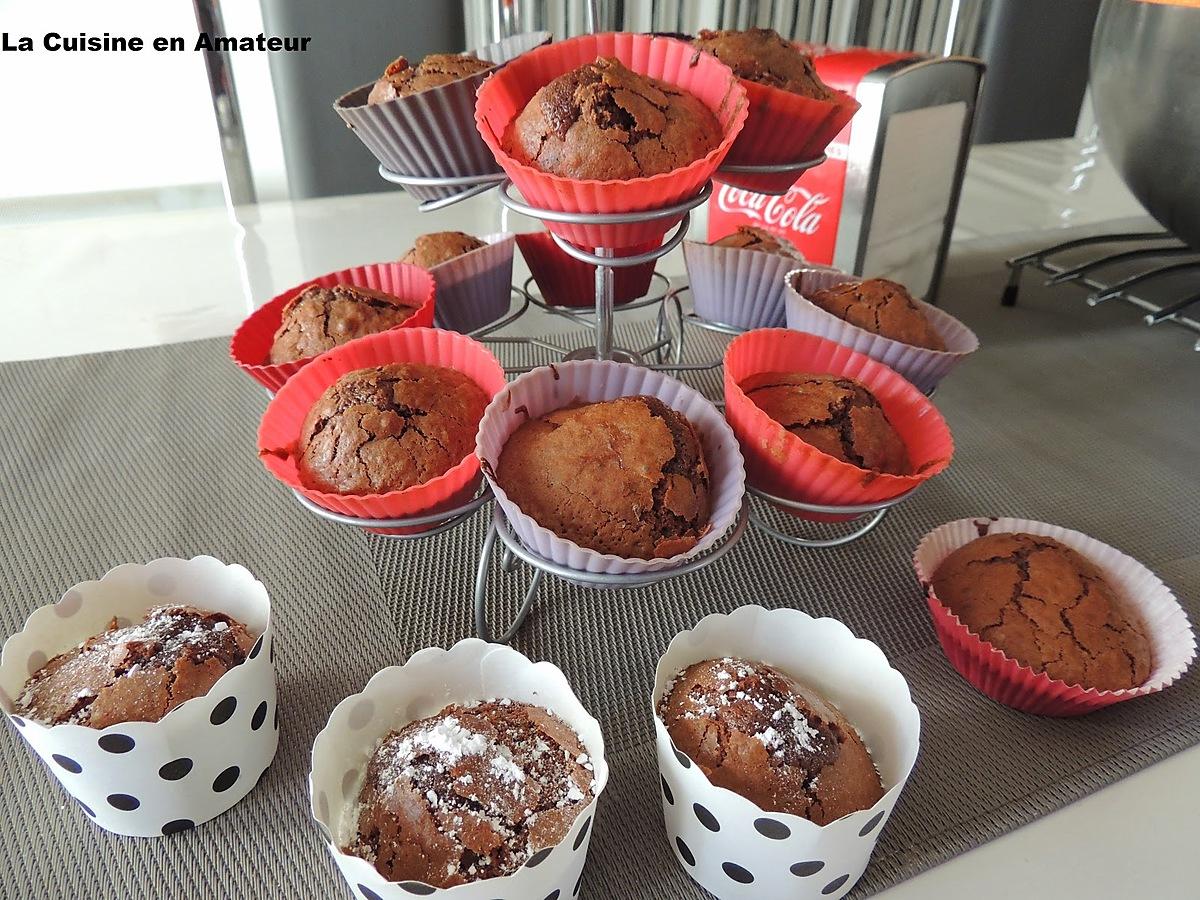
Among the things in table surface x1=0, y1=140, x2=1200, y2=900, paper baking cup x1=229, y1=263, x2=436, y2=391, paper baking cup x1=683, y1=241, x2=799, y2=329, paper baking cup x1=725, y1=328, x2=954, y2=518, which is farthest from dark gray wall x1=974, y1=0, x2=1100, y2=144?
paper baking cup x1=229, y1=263, x2=436, y2=391

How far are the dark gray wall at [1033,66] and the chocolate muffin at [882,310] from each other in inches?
113

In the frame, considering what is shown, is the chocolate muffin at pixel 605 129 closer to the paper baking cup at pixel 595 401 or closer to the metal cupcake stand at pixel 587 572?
the metal cupcake stand at pixel 587 572

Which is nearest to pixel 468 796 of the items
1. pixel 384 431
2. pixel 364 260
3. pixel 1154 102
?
pixel 384 431

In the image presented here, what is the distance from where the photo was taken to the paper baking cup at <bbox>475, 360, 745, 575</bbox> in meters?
0.77

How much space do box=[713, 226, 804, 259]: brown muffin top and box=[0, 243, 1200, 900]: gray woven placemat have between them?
1.50 ft

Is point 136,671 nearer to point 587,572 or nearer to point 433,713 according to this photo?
point 433,713

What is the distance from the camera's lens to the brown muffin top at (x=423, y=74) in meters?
1.04

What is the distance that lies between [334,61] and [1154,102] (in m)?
2.42

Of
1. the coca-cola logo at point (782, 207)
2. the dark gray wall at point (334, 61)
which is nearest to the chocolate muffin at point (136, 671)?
the coca-cola logo at point (782, 207)

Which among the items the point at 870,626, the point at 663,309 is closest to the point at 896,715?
the point at 870,626

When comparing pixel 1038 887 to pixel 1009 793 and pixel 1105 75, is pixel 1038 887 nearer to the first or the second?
pixel 1009 793

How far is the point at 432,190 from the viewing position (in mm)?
1192

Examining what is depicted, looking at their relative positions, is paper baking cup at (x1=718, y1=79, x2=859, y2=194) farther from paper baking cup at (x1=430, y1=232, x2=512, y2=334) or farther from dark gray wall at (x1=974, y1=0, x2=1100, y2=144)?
dark gray wall at (x1=974, y1=0, x2=1100, y2=144)

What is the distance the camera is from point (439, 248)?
1396 mm
